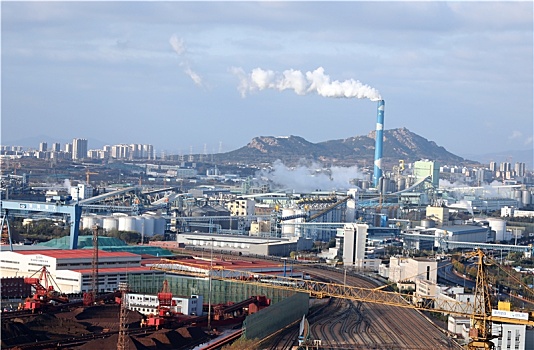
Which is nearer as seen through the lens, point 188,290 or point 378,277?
point 188,290

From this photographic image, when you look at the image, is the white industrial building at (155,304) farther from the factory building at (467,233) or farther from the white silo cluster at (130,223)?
the factory building at (467,233)

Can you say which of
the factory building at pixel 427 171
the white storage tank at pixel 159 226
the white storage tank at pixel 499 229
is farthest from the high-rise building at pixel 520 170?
the white storage tank at pixel 159 226

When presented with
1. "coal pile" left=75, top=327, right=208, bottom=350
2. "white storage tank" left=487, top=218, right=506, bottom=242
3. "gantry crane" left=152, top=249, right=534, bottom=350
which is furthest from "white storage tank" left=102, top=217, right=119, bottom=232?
"coal pile" left=75, top=327, right=208, bottom=350

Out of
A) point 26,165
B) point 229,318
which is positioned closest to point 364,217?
point 229,318

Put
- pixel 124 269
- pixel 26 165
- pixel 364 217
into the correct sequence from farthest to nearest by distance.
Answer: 1. pixel 26 165
2. pixel 364 217
3. pixel 124 269

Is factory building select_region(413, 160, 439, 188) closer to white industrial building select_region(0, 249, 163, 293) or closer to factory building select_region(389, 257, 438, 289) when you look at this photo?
factory building select_region(389, 257, 438, 289)

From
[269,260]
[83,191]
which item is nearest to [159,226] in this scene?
[269,260]

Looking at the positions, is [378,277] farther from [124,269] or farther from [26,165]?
[26,165]

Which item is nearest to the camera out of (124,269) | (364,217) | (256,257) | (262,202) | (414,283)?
(124,269)
